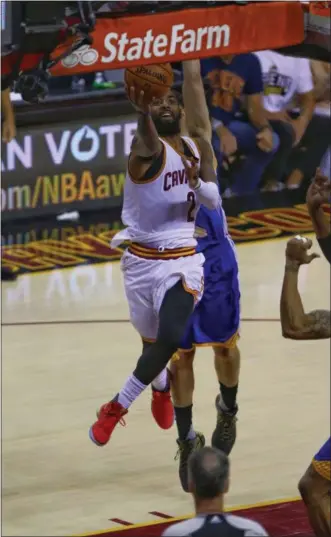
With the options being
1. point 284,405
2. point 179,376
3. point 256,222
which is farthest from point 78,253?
point 179,376

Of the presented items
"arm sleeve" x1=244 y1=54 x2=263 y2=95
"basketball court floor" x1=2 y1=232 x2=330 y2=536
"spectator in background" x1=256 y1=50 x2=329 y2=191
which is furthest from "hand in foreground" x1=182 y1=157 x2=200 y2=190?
"spectator in background" x1=256 y1=50 x2=329 y2=191

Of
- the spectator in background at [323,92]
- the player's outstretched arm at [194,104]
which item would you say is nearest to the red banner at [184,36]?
the player's outstretched arm at [194,104]

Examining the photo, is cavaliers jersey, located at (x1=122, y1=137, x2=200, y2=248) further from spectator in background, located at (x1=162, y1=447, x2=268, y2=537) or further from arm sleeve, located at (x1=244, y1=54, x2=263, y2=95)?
arm sleeve, located at (x1=244, y1=54, x2=263, y2=95)

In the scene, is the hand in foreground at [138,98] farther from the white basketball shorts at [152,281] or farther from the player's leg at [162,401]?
the player's leg at [162,401]

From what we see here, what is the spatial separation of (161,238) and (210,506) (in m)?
2.80

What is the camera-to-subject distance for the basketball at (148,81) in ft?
28.0

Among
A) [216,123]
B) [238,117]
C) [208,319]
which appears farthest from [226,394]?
[238,117]

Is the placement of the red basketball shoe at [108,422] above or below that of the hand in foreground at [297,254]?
below

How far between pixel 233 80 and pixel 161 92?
911 centimetres

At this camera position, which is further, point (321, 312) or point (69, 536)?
point (69, 536)

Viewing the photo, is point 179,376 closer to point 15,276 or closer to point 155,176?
point 155,176

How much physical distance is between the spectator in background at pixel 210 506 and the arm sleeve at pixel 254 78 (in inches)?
434

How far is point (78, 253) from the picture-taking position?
16422 millimetres

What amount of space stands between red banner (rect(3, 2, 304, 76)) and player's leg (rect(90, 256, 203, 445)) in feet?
3.81
